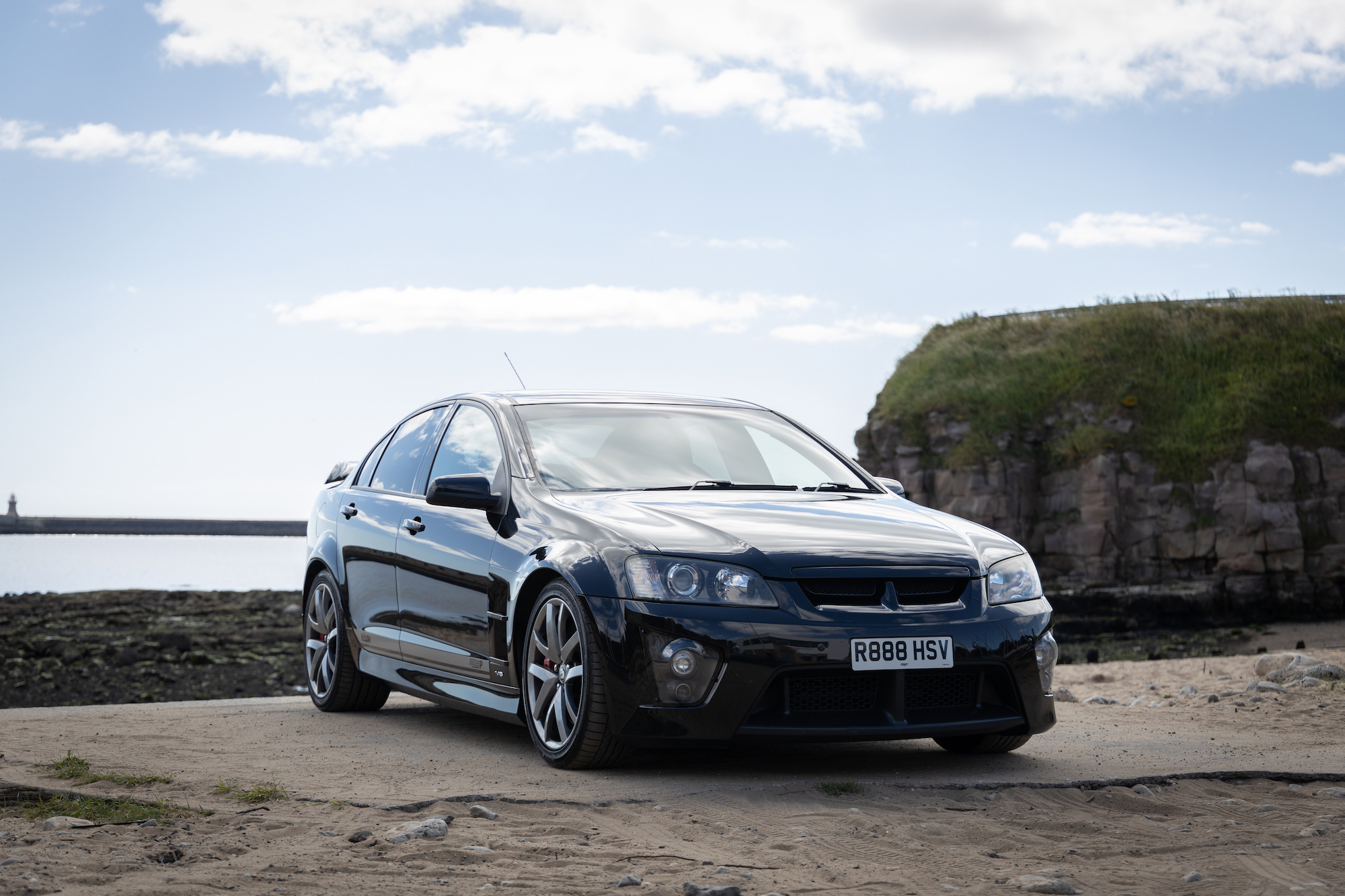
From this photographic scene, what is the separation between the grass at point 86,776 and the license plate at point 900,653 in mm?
2710

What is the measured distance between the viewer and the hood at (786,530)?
16.0 feet

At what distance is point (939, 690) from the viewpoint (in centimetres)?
502

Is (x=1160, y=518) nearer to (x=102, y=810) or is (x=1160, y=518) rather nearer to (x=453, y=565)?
(x=453, y=565)

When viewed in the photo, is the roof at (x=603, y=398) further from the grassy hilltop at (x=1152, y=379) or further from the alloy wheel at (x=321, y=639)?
the grassy hilltop at (x=1152, y=379)

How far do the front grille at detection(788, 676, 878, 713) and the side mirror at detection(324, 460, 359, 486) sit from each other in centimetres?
404

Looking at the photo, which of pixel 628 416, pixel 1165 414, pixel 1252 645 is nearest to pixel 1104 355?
pixel 1165 414

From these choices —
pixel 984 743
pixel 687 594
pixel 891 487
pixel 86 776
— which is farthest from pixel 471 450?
pixel 984 743

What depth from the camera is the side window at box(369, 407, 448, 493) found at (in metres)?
6.87

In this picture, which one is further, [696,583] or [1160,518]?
[1160,518]

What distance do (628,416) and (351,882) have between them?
3.24m

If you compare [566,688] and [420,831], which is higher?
[566,688]

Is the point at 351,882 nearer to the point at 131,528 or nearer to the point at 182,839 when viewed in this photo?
the point at 182,839

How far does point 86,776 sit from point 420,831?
1907 mm

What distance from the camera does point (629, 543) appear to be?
193 inches
